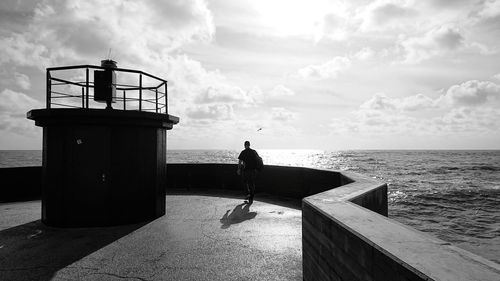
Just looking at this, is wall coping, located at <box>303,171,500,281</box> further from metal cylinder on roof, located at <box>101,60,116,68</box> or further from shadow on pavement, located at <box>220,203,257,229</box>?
metal cylinder on roof, located at <box>101,60,116,68</box>

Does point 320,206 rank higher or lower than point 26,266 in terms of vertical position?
higher

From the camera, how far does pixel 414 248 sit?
2492 millimetres

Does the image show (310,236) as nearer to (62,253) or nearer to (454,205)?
(62,253)

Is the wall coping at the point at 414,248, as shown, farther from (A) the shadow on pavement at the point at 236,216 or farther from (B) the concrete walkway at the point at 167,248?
(A) the shadow on pavement at the point at 236,216

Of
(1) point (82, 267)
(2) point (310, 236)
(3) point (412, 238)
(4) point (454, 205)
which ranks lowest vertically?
(4) point (454, 205)

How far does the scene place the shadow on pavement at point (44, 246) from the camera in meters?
4.91

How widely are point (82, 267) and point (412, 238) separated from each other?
481 cm

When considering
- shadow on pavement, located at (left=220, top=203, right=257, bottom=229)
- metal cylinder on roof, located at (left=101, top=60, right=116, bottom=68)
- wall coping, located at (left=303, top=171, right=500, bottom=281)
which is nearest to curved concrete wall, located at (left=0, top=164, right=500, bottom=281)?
wall coping, located at (left=303, top=171, right=500, bottom=281)

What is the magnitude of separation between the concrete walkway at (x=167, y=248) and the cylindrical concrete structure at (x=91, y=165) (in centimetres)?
43

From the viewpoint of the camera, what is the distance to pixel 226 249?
5746 mm

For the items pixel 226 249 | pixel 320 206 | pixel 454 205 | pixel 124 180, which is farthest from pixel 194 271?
pixel 454 205

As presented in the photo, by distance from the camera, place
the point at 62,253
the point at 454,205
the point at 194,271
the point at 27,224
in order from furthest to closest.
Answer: the point at 454,205, the point at 27,224, the point at 62,253, the point at 194,271

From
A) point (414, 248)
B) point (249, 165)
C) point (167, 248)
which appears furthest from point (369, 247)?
point (249, 165)

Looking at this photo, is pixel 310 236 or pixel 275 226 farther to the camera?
pixel 275 226
